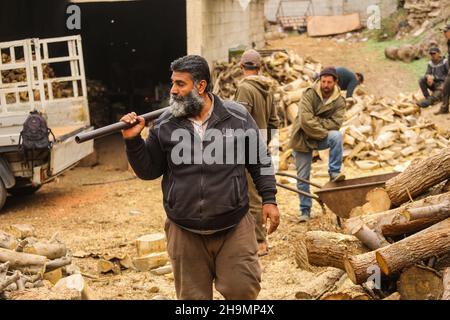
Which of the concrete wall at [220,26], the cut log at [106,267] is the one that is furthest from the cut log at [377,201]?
the concrete wall at [220,26]

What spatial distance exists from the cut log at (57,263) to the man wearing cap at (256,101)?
82.0 inches

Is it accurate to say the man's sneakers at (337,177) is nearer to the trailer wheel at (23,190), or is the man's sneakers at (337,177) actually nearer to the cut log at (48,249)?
the cut log at (48,249)

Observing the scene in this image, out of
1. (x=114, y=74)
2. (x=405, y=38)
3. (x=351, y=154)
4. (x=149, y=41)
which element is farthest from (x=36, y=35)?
(x=405, y=38)

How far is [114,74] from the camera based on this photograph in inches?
826

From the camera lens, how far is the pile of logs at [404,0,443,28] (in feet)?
80.5

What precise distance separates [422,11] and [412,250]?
830 inches

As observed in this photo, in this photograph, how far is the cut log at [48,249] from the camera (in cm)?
735

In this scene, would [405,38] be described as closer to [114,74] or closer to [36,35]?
[114,74]

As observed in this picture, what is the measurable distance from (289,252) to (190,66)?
3.84 metres

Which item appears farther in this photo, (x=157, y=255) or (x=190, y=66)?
(x=157, y=255)

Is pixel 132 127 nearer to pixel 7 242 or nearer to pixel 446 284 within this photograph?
pixel 446 284

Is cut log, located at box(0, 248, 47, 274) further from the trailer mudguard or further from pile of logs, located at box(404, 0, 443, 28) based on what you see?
pile of logs, located at box(404, 0, 443, 28)

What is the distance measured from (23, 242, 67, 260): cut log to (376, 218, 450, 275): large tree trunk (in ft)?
11.9

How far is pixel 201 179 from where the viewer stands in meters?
4.74
